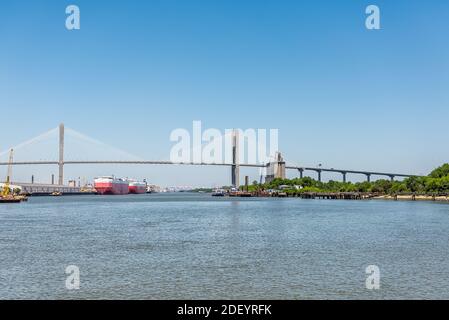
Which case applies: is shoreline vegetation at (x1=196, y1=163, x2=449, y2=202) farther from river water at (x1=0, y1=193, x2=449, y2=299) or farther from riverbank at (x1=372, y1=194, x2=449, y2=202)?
river water at (x1=0, y1=193, x2=449, y2=299)

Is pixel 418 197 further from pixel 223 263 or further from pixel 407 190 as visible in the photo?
pixel 223 263

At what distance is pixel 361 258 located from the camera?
101ft

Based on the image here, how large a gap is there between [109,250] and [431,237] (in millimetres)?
23454

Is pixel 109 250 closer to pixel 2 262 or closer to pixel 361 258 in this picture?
pixel 2 262

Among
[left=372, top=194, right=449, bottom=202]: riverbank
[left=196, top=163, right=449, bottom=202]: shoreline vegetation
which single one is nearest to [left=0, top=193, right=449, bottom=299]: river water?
[left=372, top=194, right=449, bottom=202]: riverbank

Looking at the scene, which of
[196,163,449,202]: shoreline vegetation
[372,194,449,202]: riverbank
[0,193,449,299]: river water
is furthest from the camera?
[196,163,449,202]: shoreline vegetation

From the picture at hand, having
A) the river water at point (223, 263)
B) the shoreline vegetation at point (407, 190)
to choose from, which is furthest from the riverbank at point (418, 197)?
the river water at point (223, 263)

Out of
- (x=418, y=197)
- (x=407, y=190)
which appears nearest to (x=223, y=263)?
(x=418, y=197)

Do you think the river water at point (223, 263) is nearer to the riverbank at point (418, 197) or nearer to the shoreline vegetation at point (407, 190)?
Answer: the riverbank at point (418, 197)

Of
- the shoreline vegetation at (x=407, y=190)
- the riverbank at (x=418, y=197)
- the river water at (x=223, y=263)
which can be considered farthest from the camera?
the shoreline vegetation at (x=407, y=190)

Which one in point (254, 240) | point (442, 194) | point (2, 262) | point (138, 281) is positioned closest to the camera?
point (138, 281)
